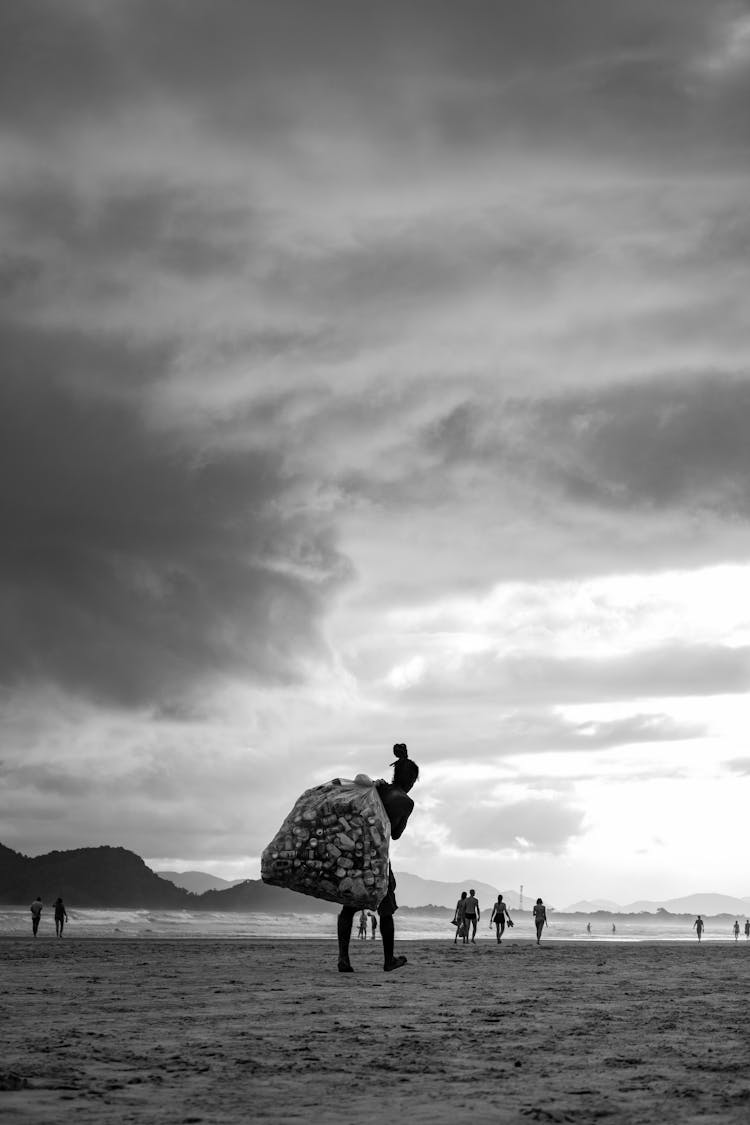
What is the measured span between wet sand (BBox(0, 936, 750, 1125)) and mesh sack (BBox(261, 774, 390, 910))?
1.12 metres

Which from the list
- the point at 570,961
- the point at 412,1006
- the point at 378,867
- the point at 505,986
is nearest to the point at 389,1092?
the point at 412,1006

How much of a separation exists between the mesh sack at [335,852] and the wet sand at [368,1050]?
1.12 m

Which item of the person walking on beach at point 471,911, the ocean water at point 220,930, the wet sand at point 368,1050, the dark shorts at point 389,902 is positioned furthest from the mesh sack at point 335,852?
the ocean water at point 220,930

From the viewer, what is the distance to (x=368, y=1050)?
26.1 ft

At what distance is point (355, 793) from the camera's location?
1384 cm

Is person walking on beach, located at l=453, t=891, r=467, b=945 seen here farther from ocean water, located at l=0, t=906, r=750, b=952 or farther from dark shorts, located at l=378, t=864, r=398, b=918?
dark shorts, located at l=378, t=864, r=398, b=918

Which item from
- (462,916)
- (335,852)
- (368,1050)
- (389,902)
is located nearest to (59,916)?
(462,916)

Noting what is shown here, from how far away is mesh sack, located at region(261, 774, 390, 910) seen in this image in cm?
1334

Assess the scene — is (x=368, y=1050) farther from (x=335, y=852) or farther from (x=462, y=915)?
(x=462, y=915)

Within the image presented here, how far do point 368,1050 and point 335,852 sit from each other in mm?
5399

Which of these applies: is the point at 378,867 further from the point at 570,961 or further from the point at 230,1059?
the point at 570,961

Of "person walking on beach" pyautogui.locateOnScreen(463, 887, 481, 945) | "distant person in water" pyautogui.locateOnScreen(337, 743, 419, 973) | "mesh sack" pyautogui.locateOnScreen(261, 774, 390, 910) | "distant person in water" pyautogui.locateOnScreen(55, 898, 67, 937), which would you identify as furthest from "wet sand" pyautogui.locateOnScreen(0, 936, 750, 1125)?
"distant person in water" pyautogui.locateOnScreen(55, 898, 67, 937)

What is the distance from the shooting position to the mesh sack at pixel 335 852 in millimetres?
13344

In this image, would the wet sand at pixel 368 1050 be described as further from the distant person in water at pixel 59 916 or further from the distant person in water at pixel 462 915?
the distant person in water at pixel 59 916
